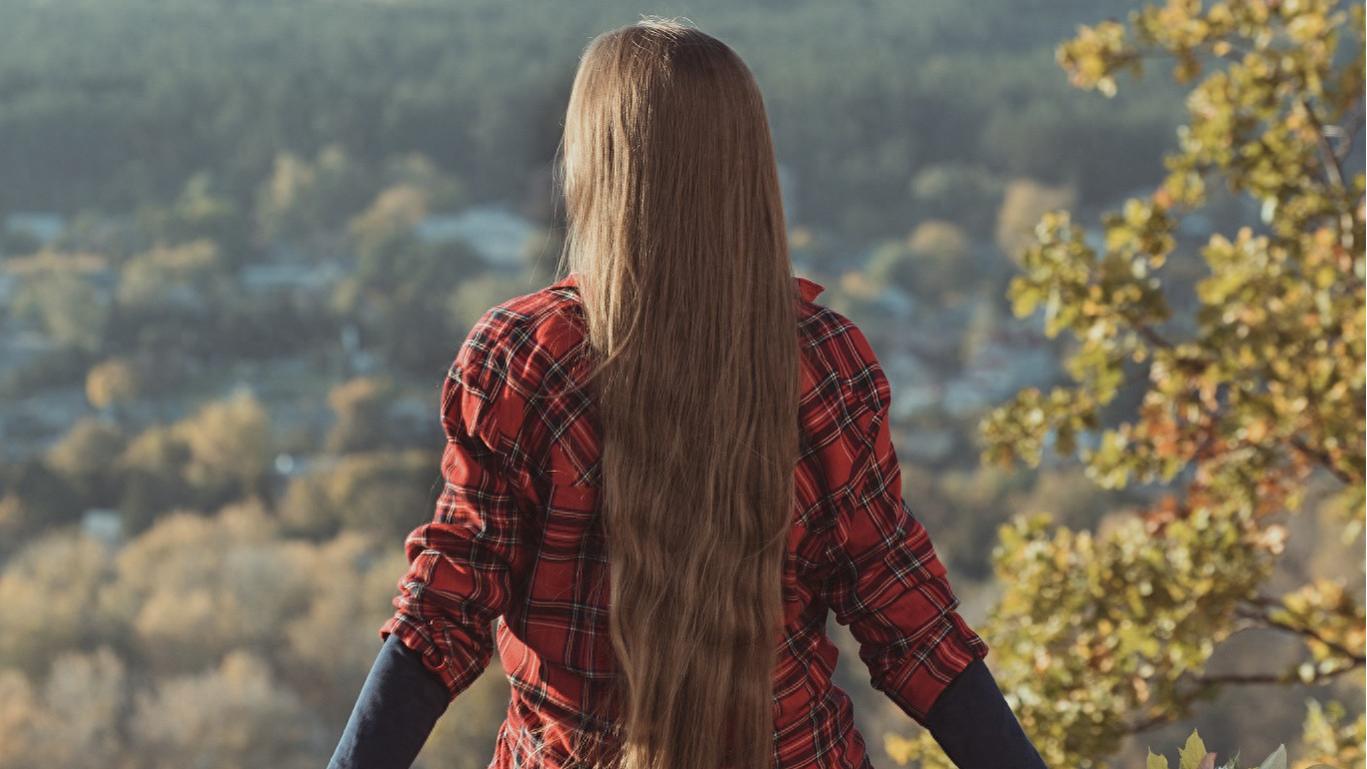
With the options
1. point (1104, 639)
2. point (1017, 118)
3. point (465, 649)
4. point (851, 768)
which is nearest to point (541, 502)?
point (465, 649)

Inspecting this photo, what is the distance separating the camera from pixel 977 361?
19.2 feet

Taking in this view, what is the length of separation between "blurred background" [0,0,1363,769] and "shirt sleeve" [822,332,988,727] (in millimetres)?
3034

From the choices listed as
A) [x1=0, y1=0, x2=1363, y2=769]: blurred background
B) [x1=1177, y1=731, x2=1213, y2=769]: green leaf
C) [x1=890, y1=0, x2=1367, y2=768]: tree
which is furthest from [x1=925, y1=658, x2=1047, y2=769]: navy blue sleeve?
[x1=0, y1=0, x2=1363, y2=769]: blurred background

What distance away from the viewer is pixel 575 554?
3.71 feet

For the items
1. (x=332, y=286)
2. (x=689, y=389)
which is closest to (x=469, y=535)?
(x=689, y=389)

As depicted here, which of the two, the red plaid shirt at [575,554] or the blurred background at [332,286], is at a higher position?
the blurred background at [332,286]

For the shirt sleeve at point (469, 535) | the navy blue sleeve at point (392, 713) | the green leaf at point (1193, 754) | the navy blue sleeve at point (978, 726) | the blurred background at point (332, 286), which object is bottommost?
the green leaf at point (1193, 754)

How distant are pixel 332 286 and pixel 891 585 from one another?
4920 millimetres

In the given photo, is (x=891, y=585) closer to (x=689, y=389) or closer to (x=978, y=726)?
(x=978, y=726)

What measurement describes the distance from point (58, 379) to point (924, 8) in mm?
4211

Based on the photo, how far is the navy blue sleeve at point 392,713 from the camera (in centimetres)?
104

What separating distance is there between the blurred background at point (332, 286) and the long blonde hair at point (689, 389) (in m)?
3.06

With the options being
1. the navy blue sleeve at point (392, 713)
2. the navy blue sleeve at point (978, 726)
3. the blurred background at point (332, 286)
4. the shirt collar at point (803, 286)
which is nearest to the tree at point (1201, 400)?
the navy blue sleeve at point (978, 726)

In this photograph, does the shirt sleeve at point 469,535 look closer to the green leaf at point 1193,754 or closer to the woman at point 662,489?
the woman at point 662,489
